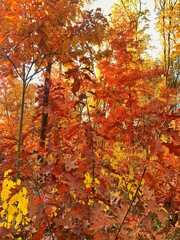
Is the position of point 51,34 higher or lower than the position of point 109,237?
higher

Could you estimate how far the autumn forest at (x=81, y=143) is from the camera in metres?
1.35

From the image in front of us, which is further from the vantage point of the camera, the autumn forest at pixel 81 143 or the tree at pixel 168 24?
the tree at pixel 168 24

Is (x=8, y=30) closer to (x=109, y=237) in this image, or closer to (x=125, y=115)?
(x=109, y=237)

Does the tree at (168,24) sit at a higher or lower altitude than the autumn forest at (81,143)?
higher

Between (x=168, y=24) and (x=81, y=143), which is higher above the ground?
(x=168, y=24)

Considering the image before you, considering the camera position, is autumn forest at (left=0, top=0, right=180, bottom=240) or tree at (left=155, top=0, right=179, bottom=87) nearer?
autumn forest at (left=0, top=0, right=180, bottom=240)

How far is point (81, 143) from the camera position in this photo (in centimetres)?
241

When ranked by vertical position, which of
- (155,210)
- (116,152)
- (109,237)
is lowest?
(116,152)

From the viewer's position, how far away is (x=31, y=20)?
4.27 metres

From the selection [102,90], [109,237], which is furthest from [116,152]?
[109,237]

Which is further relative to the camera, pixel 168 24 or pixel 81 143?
pixel 168 24

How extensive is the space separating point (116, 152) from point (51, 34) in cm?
499

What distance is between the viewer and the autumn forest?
135 cm

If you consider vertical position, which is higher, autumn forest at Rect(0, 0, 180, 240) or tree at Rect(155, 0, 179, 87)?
tree at Rect(155, 0, 179, 87)
